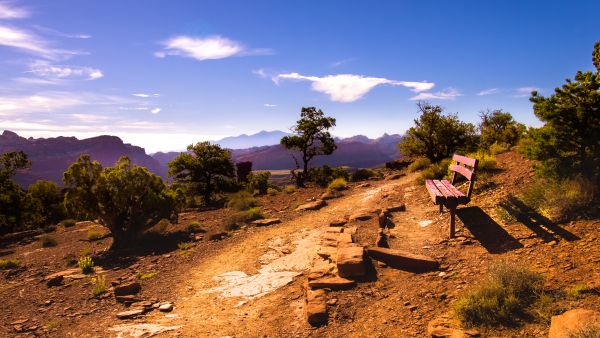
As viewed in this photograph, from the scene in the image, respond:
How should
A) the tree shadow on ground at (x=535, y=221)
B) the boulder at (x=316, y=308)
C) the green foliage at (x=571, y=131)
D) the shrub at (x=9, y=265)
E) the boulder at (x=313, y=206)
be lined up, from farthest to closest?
the boulder at (x=313, y=206) → the shrub at (x=9, y=265) → the green foliage at (x=571, y=131) → the tree shadow on ground at (x=535, y=221) → the boulder at (x=316, y=308)

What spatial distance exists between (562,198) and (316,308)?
5473 mm

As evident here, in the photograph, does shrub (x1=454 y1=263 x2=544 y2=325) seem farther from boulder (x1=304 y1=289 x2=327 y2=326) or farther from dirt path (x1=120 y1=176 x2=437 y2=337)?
dirt path (x1=120 y1=176 x2=437 y2=337)

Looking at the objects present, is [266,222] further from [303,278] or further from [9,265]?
[9,265]

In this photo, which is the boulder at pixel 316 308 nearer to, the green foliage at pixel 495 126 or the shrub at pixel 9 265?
the shrub at pixel 9 265

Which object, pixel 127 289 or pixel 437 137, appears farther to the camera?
pixel 437 137

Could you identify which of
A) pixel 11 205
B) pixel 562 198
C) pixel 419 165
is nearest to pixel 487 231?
pixel 562 198

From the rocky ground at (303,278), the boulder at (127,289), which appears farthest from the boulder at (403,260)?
the boulder at (127,289)

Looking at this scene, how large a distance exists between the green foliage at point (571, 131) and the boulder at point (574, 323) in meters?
4.25

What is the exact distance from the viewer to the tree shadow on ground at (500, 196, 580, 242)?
5867mm

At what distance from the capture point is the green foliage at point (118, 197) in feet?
37.4

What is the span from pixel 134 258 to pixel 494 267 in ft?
30.8

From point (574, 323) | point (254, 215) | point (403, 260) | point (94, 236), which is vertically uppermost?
point (574, 323)

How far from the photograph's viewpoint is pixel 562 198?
6.74 metres

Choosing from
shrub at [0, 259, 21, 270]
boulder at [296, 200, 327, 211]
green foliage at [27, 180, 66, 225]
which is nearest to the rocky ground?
shrub at [0, 259, 21, 270]
